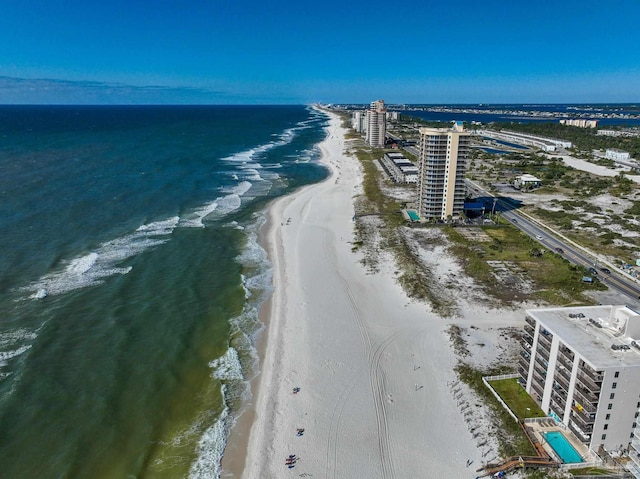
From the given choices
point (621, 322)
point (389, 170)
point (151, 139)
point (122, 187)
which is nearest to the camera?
point (621, 322)

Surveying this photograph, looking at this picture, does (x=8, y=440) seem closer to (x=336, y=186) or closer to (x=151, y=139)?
(x=336, y=186)

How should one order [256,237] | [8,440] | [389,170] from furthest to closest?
[389,170] → [256,237] → [8,440]

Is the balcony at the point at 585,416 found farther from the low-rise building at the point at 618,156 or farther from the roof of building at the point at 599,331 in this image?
the low-rise building at the point at 618,156

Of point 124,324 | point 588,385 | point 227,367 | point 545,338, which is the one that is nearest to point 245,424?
point 227,367

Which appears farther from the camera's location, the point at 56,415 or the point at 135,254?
the point at 135,254

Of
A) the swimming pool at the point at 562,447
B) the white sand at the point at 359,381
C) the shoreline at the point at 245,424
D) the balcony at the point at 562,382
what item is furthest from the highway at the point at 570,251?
the shoreline at the point at 245,424

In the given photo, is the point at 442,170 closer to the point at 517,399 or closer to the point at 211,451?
the point at 517,399

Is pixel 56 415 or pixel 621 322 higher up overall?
pixel 621 322

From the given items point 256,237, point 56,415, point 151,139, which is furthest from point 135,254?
point 151,139
